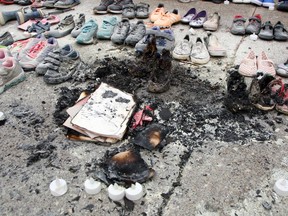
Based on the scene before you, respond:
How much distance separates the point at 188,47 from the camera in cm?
400

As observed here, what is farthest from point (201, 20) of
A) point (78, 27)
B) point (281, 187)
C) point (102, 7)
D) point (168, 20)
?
point (281, 187)

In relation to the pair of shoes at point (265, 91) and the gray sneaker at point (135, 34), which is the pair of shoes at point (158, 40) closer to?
the gray sneaker at point (135, 34)

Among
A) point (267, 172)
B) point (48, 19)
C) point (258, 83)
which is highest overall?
point (258, 83)

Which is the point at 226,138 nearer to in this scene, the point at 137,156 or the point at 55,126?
the point at 137,156

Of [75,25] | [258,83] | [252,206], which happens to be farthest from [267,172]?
[75,25]

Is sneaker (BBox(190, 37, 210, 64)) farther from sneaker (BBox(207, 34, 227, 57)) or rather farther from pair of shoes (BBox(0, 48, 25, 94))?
pair of shoes (BBox(0, 48, 25, 94))

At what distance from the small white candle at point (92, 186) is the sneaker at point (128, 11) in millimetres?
3283

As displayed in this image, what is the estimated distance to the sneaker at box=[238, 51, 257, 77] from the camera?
3576 mm

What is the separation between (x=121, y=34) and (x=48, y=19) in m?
1.40

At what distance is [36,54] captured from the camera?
152 inches

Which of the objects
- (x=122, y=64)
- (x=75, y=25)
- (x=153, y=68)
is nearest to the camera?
(x=153, y=68)

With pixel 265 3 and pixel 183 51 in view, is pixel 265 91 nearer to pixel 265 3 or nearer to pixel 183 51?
pixel 183 51

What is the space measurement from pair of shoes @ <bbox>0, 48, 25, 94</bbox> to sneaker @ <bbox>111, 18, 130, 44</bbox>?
1.26 m

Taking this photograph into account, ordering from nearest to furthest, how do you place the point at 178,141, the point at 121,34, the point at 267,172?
1. the point at 267,172
2. the point at 178,141
3. the point at 121,34
